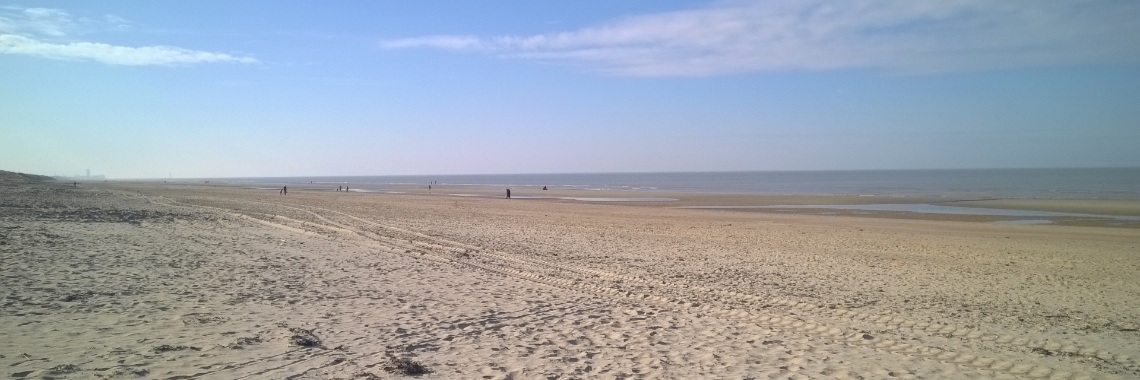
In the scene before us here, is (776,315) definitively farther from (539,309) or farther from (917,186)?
(917,186)

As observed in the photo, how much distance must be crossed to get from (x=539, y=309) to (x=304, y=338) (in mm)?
2946

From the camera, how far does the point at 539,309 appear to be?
820 centimetres

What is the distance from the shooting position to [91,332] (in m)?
6.21

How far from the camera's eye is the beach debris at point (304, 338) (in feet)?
20.3

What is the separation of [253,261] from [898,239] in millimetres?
17418

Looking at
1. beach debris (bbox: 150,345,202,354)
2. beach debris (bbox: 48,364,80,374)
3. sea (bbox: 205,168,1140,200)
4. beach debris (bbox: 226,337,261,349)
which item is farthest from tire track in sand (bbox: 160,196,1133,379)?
sea (bbox: 205,168,1140,200)

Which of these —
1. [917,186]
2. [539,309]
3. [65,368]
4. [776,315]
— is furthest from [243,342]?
[917,186]

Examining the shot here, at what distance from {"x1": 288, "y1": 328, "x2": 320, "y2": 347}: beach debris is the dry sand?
0.05 m

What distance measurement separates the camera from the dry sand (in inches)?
227

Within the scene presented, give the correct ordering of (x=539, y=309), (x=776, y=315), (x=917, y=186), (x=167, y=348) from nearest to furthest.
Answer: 1. (x=167, y=348)
2. (x=776, y=315)
3. (x=539, y=309)
4. (x=917, y=186)

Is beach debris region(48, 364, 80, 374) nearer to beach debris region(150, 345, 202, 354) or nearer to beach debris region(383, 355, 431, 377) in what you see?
beach debris region(150, 345, 202, 354)

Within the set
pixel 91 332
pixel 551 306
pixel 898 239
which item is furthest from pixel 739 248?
pixel 91 332

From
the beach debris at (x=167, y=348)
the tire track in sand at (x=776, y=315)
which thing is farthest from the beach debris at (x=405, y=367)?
the tire track in sand at (x=776, y=315)

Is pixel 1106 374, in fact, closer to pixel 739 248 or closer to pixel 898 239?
pixel 739 248
